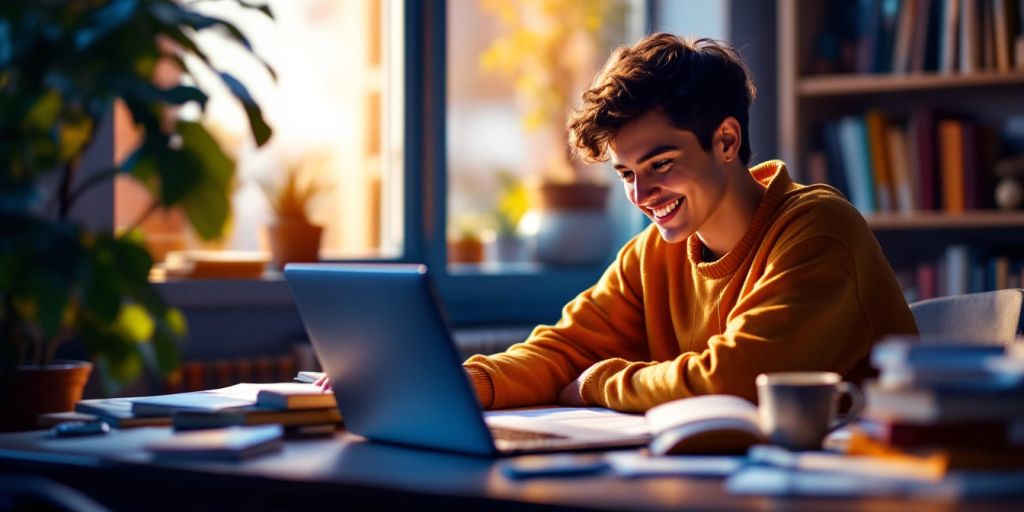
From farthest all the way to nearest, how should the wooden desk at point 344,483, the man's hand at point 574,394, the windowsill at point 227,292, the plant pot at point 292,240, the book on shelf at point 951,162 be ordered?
the book on shelf at point 951,162 < the plant pot at point 292,240 < the windowsill at point 227,292 < the man's hand at point 574,394 < the wooden desk at point 344,483

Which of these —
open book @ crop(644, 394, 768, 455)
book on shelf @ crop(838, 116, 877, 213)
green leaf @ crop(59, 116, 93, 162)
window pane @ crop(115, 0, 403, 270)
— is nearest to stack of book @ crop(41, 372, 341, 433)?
green leaf @ crop(59, 116, 93, 162)

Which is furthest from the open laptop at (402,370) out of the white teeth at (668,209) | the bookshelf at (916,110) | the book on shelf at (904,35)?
the book on shelf at (904,35)

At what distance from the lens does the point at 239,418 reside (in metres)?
1.51

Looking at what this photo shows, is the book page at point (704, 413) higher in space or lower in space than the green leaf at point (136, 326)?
lower

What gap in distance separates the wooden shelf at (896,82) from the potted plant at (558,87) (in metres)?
0.68

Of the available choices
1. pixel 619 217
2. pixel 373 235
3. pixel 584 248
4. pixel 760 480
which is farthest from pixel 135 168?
pixel 619 217

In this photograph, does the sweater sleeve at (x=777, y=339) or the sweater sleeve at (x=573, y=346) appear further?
the sweater sleeve at (x=573, y=346)

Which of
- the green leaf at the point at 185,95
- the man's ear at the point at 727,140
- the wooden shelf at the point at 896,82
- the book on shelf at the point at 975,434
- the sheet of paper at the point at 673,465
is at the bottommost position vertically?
the sheet of paper at the point at 673,465

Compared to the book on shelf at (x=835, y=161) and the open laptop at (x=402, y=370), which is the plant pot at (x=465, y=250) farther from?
the open laptop at (x=402, y=370)

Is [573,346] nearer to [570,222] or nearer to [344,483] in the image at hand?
[344,483]

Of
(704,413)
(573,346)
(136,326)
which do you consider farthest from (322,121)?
(704,413)

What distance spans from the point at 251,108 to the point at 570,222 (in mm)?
2332

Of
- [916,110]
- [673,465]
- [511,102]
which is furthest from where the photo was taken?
[511,102]

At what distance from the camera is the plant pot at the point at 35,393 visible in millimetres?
1646
